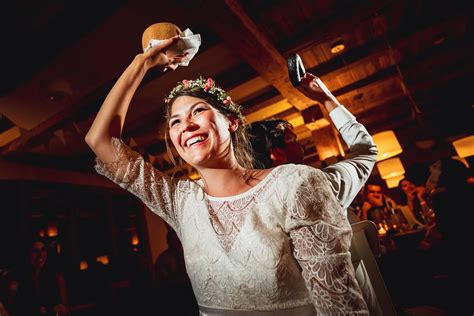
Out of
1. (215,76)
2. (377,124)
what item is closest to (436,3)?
(215,76)

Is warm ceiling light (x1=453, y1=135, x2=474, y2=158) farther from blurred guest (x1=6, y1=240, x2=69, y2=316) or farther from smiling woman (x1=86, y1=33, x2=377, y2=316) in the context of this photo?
blurred guest (x1=6, y1=240, x2=69, y2=316)

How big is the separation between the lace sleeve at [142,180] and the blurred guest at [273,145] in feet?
4.33

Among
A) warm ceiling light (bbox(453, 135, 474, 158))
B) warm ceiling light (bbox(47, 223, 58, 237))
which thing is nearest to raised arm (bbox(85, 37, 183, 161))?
warm ceiling light (bbox(47, 223, 58, 237))

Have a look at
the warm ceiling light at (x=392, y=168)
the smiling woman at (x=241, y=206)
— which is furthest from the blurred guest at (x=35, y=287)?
the warm ceiling light at (x=392, y=168)

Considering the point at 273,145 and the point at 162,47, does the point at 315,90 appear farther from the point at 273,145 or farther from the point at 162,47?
the point at 273,145

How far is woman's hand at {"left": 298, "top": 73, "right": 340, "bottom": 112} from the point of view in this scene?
1.89 metres

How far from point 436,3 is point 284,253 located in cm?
468

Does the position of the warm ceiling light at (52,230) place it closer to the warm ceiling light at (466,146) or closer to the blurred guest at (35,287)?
the blurred guest at (35,287)

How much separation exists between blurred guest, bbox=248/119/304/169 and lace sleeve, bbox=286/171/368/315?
5.15 ft

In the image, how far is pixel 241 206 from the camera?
1.54 meters

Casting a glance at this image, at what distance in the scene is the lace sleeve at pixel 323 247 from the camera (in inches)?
45.6

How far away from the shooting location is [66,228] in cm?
809

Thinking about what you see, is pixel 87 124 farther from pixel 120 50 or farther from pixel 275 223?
pixel 275 223

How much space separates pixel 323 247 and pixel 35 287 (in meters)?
7.47
